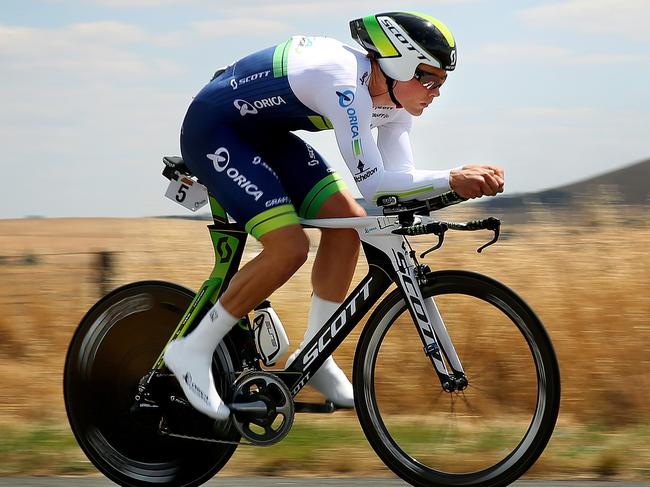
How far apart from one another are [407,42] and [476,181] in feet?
2.18

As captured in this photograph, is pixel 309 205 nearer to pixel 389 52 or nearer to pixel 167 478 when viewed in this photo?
pixel 389 52

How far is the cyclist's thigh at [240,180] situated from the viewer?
484 cm

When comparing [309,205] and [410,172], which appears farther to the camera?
[309,205]

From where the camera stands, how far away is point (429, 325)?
4.78 m

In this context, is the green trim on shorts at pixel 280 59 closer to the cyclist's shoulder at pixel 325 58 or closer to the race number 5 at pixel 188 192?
the cyclist's shoulder at pixel 325 58

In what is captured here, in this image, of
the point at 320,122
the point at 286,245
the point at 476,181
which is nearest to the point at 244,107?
the point at 320,122

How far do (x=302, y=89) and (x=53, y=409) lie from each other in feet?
10.1

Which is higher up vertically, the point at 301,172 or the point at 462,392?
the point at 301,172

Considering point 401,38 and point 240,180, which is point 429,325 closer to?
point 240,180

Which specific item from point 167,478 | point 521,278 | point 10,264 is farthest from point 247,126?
point 10,264

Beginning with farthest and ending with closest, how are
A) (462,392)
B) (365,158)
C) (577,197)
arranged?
(577,197)
(462,392)
(365,158)

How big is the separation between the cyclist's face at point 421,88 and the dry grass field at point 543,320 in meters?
1.00

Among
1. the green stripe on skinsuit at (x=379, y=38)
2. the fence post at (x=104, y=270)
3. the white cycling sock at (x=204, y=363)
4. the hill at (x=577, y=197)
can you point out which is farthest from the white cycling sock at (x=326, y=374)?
the fence post at (x=104, y=270)

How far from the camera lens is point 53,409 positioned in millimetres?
6965
